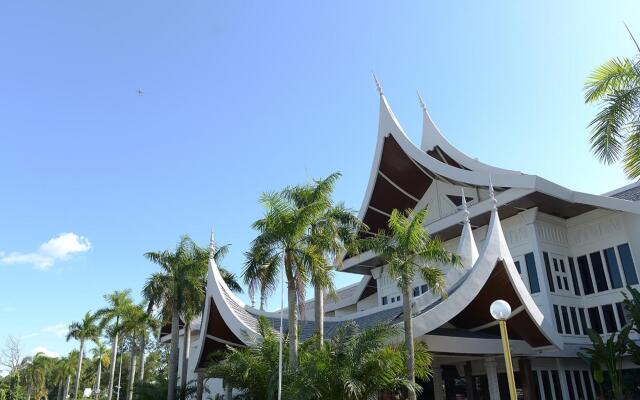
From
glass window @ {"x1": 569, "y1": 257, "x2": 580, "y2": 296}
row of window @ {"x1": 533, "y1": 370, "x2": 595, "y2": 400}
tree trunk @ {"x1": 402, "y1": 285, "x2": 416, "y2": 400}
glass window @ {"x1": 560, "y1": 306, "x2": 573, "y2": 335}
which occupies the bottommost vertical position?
row of window @ {"x1": 533, "y1": 370, "x2": 595, "y2": 400}

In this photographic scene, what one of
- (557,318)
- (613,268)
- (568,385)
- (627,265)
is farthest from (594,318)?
(568,385)

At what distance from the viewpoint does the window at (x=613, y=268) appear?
2242 cm

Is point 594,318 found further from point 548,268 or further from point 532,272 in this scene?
point 532,272

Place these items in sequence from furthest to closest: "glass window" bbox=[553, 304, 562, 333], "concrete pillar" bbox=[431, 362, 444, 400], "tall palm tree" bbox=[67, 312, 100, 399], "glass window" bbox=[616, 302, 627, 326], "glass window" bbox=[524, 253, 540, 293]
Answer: "tall palm tree" bbox=[67, 312, 100, 399]
"glass window" bbox=[524, 253, 540, 293]
"glass window" bbox=[553, 304, 562, 333]
"glass window" bbox=[616, 302, 627, 326]
"concrete pillar" bbox=[431, 362, 444, 400]

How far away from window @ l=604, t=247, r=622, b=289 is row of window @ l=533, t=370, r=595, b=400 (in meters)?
4.46

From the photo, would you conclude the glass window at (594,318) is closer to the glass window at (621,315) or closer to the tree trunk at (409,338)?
the glass window at (621,315)

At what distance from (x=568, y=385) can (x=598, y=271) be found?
5.23 metres

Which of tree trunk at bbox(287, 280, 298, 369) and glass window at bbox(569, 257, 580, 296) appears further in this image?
glass window at bbox(569, 257, 580, 296)

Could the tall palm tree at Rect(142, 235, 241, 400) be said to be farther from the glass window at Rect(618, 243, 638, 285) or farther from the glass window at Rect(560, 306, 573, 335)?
the glass window at Rect(618, 243, 638, 285)

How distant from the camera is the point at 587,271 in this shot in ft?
78.2

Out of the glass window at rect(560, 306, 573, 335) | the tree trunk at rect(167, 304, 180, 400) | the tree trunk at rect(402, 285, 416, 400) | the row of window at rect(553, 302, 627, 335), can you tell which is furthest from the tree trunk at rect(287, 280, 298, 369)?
the glass window at rect(560, 306, 573, 335)

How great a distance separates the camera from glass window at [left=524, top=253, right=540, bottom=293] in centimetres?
2281

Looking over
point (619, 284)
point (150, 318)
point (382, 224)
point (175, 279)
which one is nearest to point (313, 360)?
point (175, 279)

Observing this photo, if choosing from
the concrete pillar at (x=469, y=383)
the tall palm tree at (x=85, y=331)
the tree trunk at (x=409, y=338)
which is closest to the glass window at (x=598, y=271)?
the concrete pillar at (x=469, y=383)
